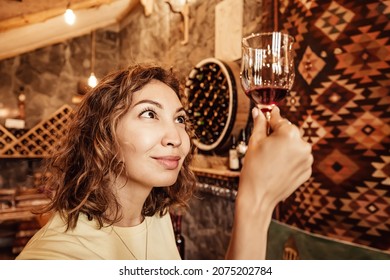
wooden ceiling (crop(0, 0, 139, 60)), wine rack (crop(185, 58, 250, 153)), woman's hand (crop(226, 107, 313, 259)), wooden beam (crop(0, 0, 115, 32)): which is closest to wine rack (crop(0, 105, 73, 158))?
wooden ceiling (crop(0, 0, 139, 60))

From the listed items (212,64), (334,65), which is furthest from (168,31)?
(334,65)

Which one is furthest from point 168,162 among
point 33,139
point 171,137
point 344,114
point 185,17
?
point 33,139

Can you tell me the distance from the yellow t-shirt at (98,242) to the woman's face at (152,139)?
161 millimetres

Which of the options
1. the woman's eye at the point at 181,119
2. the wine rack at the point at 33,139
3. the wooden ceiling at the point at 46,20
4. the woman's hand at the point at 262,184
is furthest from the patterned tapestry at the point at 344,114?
the wine rack at the point at 33,139

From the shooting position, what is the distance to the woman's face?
30.3 inches

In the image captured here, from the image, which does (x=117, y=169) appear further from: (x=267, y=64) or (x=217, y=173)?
(x=217, y=173)

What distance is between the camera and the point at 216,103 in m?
1.92

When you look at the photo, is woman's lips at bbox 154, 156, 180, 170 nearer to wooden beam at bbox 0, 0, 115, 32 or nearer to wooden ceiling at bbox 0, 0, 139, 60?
wooden ceiling at bbox 0, 0, 139, 60

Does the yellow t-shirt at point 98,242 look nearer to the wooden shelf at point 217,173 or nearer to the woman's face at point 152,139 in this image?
the woman's face at point 152,139

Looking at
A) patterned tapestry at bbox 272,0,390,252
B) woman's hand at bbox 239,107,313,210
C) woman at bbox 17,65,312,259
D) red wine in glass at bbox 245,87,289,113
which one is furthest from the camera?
patterned tapestry at bbox 272,0,390,252

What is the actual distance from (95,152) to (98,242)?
257mm

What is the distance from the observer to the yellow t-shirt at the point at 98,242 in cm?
67

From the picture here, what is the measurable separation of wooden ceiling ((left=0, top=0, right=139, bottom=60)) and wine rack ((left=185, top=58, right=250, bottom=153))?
1.17 meters
